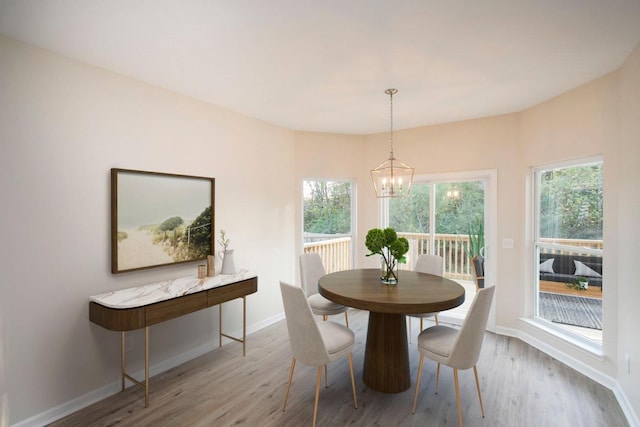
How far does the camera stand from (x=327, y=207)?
15.6 feet

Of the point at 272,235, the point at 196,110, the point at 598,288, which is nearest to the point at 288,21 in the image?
the point at 196,110

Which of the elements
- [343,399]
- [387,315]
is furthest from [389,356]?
[343,399]

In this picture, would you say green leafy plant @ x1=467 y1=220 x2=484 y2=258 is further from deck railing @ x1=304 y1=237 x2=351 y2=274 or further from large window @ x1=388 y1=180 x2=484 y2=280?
deck railing @ x1=304 y1=237 x2=351 y2=274

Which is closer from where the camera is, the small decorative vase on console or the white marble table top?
the white marble table top

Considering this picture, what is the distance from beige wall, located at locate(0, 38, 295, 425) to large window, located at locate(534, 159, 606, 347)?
12.4 ft

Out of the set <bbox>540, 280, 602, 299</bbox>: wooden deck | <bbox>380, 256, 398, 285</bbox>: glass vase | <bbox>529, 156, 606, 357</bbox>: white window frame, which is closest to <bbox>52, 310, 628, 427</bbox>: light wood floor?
<bbox>529, 156, 606, 357</bbox>: white window frame

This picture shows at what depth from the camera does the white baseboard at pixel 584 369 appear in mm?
2290

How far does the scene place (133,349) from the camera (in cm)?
269

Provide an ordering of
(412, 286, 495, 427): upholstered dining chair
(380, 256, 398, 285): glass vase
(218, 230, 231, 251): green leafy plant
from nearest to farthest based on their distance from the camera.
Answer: (412, 286, 495, 427): upholstered dining chair < (380, 256, 398, 285): glass vase < (218, 230, 231, 251): green leafy plant

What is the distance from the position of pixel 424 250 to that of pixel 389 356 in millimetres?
2189

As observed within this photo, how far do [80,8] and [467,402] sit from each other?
3.68 meters

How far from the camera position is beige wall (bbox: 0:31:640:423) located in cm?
212

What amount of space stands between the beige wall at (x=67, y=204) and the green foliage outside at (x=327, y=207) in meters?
1.79

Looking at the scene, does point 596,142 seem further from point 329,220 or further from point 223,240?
point 223,240
